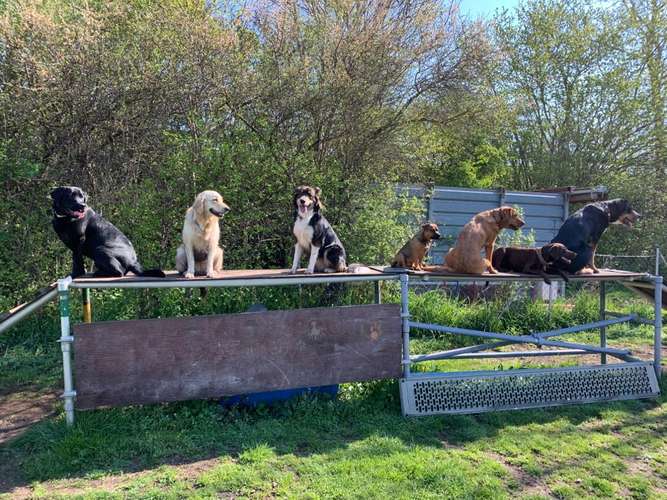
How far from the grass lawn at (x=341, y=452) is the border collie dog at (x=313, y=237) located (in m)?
1.45

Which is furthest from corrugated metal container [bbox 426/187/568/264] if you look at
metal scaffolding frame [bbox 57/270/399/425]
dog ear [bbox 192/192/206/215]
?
dog ear [bbox 192/192/206/215]

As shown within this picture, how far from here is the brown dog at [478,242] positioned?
4.79 m

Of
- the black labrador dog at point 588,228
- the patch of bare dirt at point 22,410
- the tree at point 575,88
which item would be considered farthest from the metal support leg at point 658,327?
the tree at point 575,88

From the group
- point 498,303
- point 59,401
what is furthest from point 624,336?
point 59,401

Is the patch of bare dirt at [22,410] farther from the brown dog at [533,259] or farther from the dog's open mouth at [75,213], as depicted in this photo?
the brown dog at [533,259]

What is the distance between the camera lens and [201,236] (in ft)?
14.1

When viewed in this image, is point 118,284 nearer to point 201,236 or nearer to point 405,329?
point 201,236

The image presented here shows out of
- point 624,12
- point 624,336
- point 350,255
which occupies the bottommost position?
point 624,336

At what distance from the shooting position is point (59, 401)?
4.79 m

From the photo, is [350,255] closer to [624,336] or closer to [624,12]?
[624,336]

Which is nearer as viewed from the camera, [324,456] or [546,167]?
[324,456]

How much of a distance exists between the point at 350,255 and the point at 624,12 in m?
15.9

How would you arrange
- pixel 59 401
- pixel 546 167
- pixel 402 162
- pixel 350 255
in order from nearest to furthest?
pixel 59 401
pixel 350 255
pixel 402 162
pixel 546 167

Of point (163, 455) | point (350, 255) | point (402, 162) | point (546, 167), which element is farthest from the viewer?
point (546, 167)
